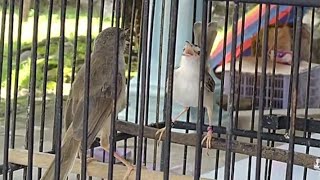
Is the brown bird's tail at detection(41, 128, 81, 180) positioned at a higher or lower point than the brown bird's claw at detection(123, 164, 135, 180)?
higher

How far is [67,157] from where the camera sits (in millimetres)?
1624

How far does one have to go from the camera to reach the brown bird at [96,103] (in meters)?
1.62

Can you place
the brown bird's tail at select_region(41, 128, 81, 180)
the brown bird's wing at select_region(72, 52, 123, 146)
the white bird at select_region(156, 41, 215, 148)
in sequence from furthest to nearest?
the white bird at select_region(156, 41, 215, 148), the brown bird's wing at select_region(72, 52, 123, 146), the brown bird's tail at select_region(41, 128, 81, 180)

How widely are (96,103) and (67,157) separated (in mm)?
184

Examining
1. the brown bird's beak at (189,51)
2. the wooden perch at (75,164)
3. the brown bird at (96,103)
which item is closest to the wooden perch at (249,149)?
the brown bird at (96,103)

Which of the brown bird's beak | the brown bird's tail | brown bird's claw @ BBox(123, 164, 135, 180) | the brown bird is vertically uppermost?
the brown bird's beak

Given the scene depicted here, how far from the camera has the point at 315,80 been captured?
18.4 ft

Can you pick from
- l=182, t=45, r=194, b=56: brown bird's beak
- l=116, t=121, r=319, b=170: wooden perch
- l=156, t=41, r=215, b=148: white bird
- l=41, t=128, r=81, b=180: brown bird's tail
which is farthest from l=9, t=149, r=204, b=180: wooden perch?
l=182, t=45, r=194, b=56: brown bird's beak

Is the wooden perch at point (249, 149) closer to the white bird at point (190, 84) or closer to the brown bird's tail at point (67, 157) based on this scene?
the white bird at point (190, 84)

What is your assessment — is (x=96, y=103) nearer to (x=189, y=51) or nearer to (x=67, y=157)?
(x=67, y=157)

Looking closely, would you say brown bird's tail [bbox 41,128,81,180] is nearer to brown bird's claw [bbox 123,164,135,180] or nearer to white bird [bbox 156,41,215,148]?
brown bird's claw [bbox 123,164,135,180]

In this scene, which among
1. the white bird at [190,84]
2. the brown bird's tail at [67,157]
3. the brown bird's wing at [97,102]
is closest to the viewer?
the brown bird's tail at [67,157]

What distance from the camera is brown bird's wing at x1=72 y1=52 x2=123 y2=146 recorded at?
168 cm

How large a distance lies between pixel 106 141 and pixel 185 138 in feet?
0.76
